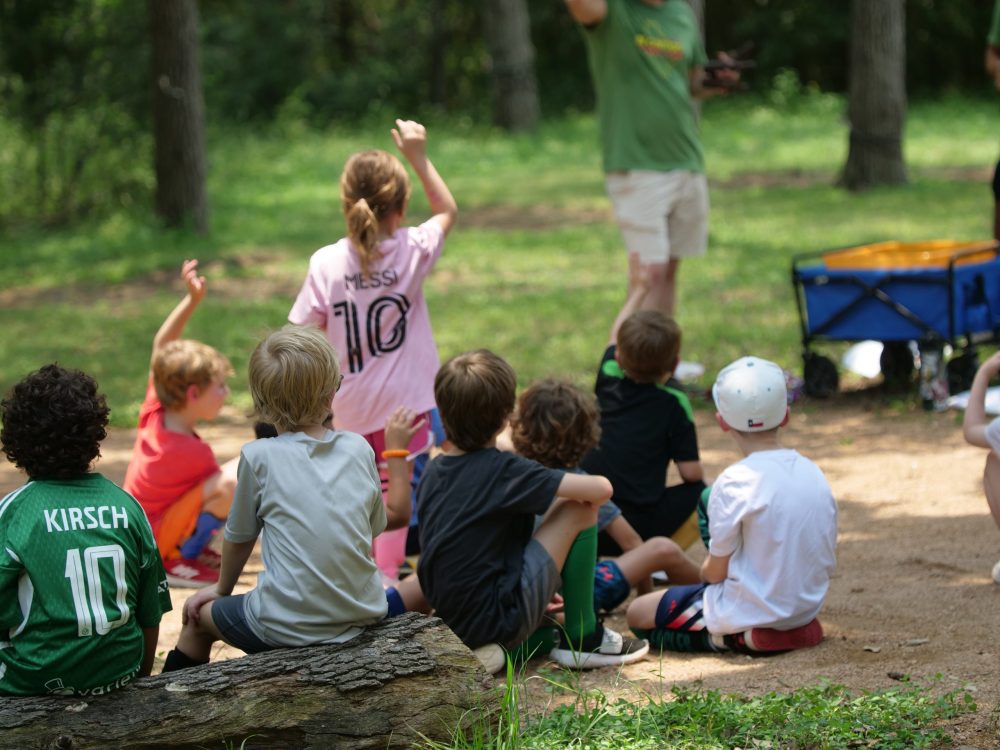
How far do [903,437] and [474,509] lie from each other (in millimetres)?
3549

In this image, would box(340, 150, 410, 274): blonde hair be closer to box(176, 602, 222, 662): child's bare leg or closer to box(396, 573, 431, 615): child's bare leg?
box(396, 573, 431, 615): child's bare leg

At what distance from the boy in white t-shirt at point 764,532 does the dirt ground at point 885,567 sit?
112mm

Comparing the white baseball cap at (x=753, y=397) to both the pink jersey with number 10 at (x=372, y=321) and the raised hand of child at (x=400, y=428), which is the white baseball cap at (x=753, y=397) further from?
the pink jersey with number 10 at (x=372, y=321)

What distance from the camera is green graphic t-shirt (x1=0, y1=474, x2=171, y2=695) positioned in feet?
10.3

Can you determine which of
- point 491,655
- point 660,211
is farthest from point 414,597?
point 660,211

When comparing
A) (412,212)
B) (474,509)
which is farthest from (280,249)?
(474,509)

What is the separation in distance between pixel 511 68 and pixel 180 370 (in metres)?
19.6

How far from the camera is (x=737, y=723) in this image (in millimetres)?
3400

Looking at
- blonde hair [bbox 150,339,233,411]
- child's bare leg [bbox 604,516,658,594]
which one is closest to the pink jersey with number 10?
blonde hair [bbox 150,339,233,411]

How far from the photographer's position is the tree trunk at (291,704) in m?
3.18

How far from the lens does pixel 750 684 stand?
3.88 meters

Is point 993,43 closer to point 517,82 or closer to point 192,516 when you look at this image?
point 192,516

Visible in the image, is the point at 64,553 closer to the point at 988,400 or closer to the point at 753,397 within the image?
the point at 753,397

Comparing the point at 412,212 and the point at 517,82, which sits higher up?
the point at 517,82
